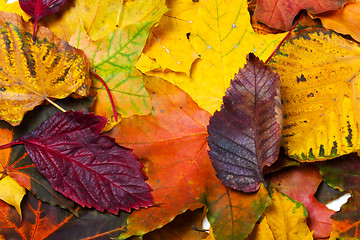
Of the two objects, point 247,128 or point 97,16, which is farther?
point 97,16

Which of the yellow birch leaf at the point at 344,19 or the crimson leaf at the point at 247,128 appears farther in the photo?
the yellow birch leaf at the point at 344,19

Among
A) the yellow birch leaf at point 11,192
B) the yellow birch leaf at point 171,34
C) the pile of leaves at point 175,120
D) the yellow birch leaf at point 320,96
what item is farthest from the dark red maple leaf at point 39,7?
the yellow birch leaf at point 320,96

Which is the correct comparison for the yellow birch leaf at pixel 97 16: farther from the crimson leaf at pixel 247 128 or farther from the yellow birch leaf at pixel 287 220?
the yellow birch leaf at pixel 287 220

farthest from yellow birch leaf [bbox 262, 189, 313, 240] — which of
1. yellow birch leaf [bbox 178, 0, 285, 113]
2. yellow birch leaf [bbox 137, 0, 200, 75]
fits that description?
yellow birch leaf [bbox 137, 0, 200, 75]

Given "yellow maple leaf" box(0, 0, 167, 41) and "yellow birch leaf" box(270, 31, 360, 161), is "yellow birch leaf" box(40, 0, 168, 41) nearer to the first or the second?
"yellow maple leaf" box(0, 0, 167, 41)

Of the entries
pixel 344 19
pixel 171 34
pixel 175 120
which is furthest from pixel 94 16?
pixel 344 19


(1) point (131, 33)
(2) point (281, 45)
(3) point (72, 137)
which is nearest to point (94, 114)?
(3) point (72, 137)

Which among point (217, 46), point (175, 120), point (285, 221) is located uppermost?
point (217, 46)

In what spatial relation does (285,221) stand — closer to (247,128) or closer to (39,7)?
(247,128)
